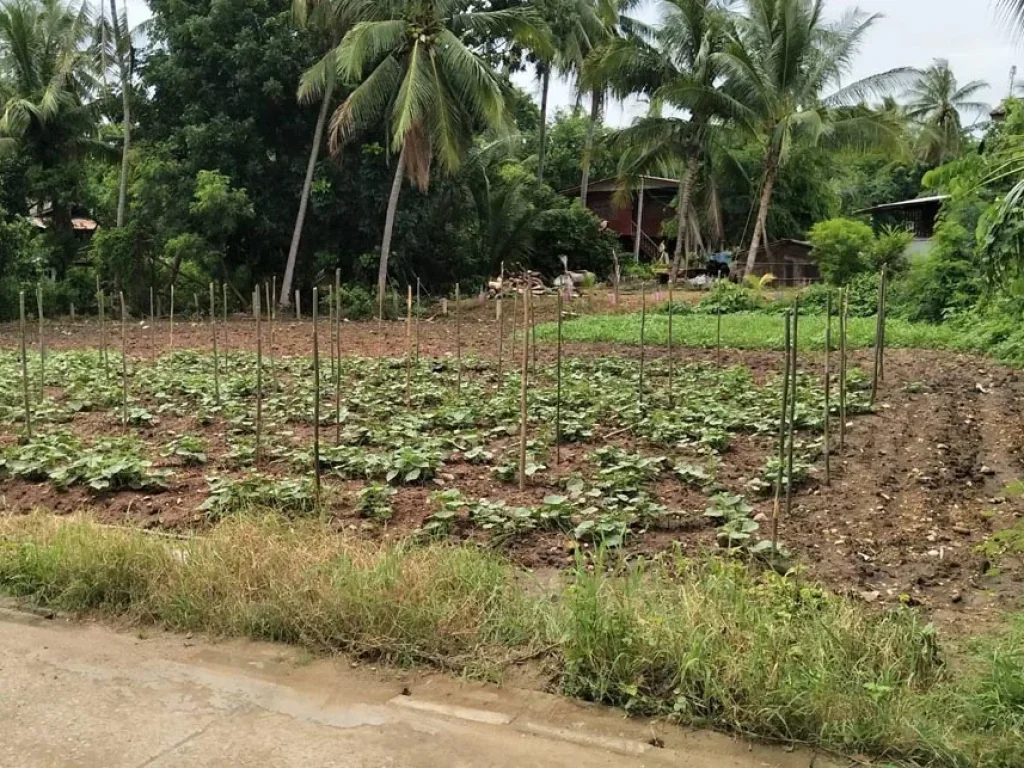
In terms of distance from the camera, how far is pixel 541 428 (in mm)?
7395

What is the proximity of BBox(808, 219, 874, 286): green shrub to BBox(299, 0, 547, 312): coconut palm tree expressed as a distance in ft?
25.9

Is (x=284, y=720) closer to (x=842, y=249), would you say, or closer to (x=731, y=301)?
(x=731, y=301)

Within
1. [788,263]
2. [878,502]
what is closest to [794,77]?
[788,263]

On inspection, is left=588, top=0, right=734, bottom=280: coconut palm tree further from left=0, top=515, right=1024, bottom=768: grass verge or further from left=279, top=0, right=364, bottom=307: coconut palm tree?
left=0, top=515, right=1024, bottom=768: grass verge

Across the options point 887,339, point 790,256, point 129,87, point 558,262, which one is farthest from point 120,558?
point 790,256

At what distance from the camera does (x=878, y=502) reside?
5.41 meters

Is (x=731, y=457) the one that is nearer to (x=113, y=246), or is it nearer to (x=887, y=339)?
(x=887, y=339)

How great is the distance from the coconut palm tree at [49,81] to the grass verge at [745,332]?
13801 mm

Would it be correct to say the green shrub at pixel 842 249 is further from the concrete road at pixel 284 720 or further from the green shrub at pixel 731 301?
the concrete road at pixel 284 720

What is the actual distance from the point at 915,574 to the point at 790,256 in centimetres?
2665

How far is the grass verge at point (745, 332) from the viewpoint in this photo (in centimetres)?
1336

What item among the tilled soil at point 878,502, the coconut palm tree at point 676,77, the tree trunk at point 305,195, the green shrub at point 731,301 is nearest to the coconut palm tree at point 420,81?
the tree trunk at point 305,195

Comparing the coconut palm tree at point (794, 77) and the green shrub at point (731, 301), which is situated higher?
the coconut palm tree at point (794, 77)

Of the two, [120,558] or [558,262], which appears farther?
[558,262]
